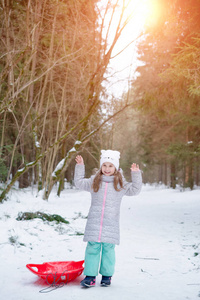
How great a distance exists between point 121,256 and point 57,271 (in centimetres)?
172

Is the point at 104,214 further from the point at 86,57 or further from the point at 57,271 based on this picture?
the point at 86,57

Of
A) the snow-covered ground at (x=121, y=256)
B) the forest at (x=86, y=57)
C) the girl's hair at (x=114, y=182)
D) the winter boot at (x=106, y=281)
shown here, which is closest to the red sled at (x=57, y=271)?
the snow-covered ground at (x=121, y=256)

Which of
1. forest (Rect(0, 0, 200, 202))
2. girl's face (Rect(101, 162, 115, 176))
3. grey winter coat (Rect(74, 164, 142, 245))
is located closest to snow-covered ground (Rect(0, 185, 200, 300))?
grey winter coat (Rect(74, 164, 142, 245))

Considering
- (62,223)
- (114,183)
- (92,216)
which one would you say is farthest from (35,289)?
(62,223)

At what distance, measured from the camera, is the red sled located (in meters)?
3.22

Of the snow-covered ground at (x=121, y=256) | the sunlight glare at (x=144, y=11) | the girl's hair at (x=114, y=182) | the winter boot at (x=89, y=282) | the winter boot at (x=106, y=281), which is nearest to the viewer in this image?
the snow-covered ground at (x=121, y=256)

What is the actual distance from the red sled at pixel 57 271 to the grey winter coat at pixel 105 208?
0.39 meters

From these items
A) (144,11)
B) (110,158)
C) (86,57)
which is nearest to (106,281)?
(110,158)

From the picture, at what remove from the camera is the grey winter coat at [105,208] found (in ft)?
10.9

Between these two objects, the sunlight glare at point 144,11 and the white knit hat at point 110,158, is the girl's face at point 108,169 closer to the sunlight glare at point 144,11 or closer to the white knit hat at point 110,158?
the white knit hat at point 110,158

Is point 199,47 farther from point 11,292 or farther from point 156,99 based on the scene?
point 11,292

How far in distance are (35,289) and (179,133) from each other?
56.0 feet

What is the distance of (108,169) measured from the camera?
139 inches

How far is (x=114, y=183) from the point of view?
344cm
